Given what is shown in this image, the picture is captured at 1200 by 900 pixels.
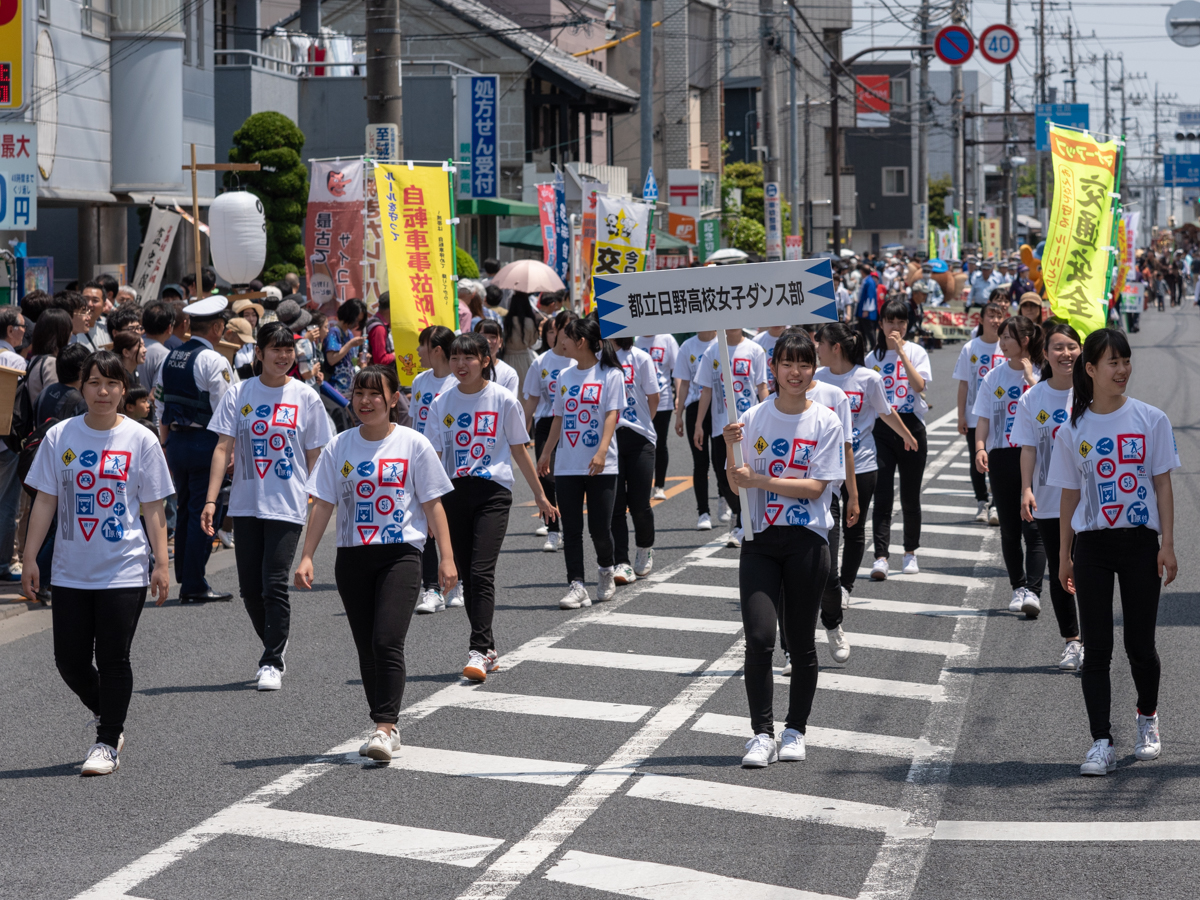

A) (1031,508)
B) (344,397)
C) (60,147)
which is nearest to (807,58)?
(60,147)

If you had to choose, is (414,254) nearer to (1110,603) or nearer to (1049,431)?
(1049,431)

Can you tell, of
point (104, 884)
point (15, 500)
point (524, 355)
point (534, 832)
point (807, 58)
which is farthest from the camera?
point (807, 58)

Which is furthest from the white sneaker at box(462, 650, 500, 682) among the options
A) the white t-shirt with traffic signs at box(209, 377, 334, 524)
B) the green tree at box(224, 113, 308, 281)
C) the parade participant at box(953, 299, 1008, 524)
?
the green tree at box(224, 113, 308, 281)

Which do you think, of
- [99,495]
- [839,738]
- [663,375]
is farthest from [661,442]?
[99,495]

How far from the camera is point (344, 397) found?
1480 centimetres

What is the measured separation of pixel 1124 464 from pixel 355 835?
3.38m

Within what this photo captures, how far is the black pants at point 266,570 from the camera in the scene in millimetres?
8062

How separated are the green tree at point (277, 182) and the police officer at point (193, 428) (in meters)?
16.7

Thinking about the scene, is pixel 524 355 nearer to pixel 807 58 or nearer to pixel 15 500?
pixel 15 500

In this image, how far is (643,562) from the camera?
1134cm

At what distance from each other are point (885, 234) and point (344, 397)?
81.7m

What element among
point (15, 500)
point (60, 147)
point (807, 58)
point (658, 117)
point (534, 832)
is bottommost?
point (534, 832)

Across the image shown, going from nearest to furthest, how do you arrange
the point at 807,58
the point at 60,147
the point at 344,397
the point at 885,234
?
the point at 344,397 < the point at 60,147 < the point at 807,58 < the point at 885,234

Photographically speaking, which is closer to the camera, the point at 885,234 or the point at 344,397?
the point at 344,397
